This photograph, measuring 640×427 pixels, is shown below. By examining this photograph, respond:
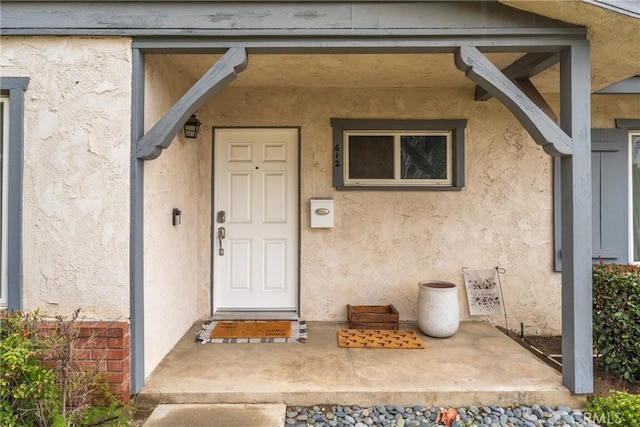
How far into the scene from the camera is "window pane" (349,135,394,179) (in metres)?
4.18

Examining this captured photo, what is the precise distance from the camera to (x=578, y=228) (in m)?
2.66

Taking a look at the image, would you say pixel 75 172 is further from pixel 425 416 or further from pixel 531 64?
pixel 531 64

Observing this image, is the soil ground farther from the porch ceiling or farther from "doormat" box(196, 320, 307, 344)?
the porch ceiling

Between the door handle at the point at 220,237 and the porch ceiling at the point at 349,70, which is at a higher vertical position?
the porch ceiling at the point at 349,70

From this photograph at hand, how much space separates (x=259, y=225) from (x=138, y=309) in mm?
1738

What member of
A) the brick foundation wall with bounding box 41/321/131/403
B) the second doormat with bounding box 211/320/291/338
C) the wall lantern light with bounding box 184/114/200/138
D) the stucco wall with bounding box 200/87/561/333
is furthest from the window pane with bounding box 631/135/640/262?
the brick foundation wall with bounding box 41/321/131/403

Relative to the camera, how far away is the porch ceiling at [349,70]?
326 centimetres

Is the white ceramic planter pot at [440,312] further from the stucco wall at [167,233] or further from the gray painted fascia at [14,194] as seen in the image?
the gray painted fascia at [14,194]

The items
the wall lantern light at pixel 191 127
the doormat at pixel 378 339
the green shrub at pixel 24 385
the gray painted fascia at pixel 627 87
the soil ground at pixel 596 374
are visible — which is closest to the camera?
the green shrub at pixel 24 385

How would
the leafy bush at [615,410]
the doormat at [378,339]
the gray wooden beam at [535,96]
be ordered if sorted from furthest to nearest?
the doormat at [378,339], the gray wooden beam at [535,96], the leafy bush at [615,410]

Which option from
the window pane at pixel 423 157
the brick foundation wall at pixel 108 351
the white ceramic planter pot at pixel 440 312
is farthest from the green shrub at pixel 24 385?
the window pane at pixel 423 157

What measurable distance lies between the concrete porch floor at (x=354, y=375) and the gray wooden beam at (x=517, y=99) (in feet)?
5.58

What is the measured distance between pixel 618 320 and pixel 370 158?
8.50 ft

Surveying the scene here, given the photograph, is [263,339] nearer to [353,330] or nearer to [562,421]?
[353,330]
